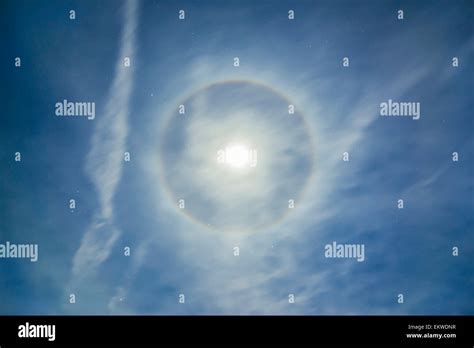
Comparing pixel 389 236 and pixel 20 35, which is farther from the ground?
pixel 20 35

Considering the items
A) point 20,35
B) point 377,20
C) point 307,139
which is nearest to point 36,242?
point 20,35

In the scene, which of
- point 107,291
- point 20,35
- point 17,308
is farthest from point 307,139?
point 17,308

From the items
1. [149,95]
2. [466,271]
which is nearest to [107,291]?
[149,95]

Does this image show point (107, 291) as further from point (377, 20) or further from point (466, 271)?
point (377, 20)
